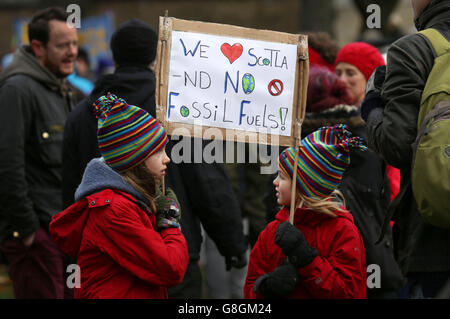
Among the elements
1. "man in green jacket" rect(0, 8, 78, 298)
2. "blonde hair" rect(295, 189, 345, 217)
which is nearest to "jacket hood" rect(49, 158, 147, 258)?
"blonde hair" rect(295, 189, 345, 217)

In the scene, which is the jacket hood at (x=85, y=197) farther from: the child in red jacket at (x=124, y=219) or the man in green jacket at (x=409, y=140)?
the man in green jacket at (x=409, y=140)

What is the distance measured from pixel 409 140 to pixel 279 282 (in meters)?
0.85

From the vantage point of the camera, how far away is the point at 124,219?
3.48 metres

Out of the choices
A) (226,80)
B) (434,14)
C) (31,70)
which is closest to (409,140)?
(434,14)

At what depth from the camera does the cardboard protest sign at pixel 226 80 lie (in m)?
3.87

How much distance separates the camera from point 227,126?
389 cm

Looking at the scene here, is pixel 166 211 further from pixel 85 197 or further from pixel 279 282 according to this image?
pixel 279 282

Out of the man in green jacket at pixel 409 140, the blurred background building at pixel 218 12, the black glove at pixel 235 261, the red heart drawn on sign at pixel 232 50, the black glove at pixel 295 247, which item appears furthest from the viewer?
the blurred background building at pixel 218 12

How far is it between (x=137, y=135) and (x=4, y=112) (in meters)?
1.92

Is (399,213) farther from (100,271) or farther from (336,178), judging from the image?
(100,271)

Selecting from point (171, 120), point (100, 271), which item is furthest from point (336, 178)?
point (100, 271)

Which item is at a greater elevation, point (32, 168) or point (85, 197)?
point (85, 197)

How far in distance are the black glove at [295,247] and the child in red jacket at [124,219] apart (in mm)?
476

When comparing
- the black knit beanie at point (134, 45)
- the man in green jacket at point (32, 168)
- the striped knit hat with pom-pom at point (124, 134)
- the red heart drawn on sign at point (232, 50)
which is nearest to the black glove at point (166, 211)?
the striped knit hat with pom-pom at point (124, 134)
